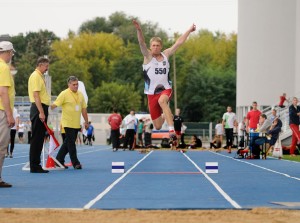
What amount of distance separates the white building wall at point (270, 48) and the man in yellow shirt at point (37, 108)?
127 ft

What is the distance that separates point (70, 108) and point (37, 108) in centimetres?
220

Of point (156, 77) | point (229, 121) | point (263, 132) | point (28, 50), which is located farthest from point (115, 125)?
point (28, 50)

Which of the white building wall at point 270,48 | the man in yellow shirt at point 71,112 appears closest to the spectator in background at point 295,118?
the man in yellow shirt at point 71,112

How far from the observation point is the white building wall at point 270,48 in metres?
56.6

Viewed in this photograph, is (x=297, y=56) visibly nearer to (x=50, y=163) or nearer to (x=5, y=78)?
(x=50, y=163)

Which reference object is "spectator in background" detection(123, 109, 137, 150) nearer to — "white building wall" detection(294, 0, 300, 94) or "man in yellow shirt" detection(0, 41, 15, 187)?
"white building wall" detection(294, 0, 300, 94)

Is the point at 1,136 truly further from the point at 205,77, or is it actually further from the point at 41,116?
the point at 205,77

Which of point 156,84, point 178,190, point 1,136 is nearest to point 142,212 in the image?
point 178,190

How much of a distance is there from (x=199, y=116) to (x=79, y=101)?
293 feet

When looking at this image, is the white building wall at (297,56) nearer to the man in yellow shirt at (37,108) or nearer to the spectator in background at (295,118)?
the spectator in background at (295,118)

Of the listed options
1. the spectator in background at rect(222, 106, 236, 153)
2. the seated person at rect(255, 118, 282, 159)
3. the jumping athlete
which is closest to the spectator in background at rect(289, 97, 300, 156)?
the seated person at rect(255, 118, 282, 159)

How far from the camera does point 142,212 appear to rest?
32.3ft

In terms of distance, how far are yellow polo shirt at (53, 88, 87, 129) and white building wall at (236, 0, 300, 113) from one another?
36.8 meters

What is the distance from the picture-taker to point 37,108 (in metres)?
17.6
